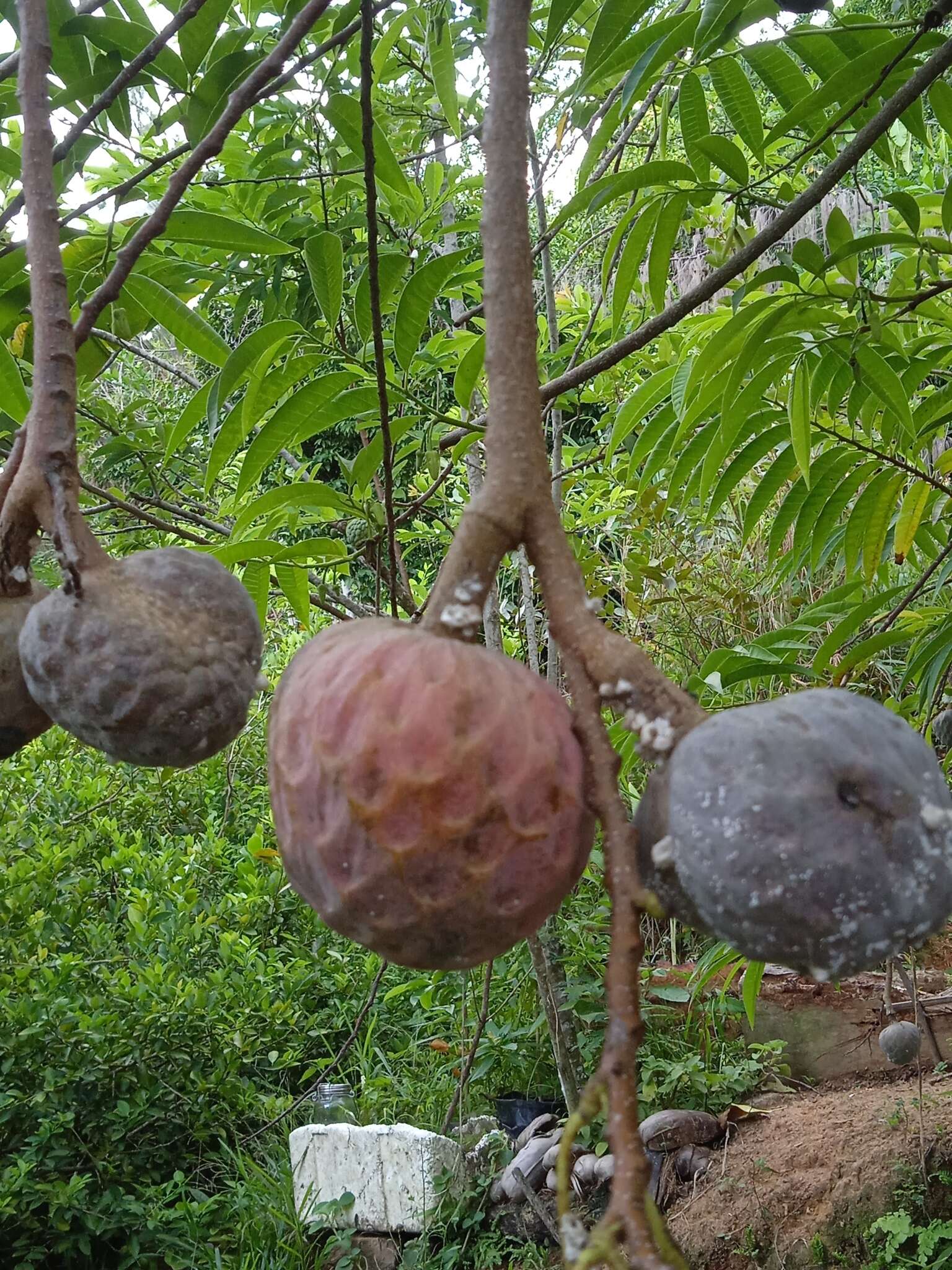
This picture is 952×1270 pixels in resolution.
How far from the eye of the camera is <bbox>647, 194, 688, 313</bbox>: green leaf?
1.67 m

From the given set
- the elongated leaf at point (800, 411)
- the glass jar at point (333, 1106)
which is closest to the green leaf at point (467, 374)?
the elongated leaf at point (800, 411)

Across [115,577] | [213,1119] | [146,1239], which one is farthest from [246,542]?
[213,1119]

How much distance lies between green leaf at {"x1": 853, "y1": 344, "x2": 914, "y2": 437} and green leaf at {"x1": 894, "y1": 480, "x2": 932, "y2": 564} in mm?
529

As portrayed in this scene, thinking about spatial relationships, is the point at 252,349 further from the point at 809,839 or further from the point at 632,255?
the point at 809,839

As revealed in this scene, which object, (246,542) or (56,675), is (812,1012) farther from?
(56,675)

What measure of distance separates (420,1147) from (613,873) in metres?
4.81

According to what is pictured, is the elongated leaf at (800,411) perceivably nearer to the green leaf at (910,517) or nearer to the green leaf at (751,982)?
the green leaf at (910,517)

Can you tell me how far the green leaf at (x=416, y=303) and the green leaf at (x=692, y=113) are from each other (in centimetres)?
37

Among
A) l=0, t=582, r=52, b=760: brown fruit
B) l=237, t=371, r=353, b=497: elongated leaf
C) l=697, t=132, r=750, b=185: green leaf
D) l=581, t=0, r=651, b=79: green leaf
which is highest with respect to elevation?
l=581, t=0, r=651, b=79: green leaf

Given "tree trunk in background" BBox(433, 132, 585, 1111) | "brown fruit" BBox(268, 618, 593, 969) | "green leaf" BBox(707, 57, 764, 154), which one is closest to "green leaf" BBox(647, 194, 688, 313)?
"green leaf" BBox(707, 57, 764, 154)

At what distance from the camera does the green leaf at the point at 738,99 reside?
162 centimetres

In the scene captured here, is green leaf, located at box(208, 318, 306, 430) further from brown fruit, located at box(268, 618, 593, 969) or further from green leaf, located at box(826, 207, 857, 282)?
brown fruit, located at box(268, 618, 593, 969)

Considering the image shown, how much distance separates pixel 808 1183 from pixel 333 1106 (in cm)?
225

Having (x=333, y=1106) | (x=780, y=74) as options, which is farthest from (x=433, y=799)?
(x=333, y=1106)
